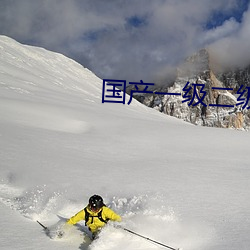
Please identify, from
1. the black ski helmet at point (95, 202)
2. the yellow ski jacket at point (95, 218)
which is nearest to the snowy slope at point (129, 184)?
the yellow ski jacket at point (95, 218)

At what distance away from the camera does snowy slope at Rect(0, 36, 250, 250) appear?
510cm

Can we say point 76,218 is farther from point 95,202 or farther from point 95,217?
point 95,202

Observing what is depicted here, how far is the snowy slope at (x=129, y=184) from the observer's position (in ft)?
16.7

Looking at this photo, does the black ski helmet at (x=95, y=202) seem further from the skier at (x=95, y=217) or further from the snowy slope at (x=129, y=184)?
the snowy slope at (x=129, y=184)

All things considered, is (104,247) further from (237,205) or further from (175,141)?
(175,141)

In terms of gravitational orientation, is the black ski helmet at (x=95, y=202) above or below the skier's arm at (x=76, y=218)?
above

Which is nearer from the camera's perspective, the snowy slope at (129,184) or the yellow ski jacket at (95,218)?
the snowy slope at (129,184)

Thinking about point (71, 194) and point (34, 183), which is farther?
point (34, 183)

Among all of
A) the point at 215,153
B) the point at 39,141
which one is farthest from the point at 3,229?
the point at 215,153

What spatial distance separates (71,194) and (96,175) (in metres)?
1.28

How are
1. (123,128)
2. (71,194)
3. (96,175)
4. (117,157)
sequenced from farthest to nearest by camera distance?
(123,128), (117,157), (96,175), (71,194)

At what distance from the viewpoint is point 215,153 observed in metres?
11.1

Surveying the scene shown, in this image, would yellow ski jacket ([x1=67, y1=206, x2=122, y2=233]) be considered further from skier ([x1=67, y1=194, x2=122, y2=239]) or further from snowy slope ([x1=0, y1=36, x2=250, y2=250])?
snowy slope ([x1=0, y1=36, x2=250, y2=250])

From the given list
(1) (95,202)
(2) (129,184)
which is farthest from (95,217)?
Answer: (2) (129,184)
